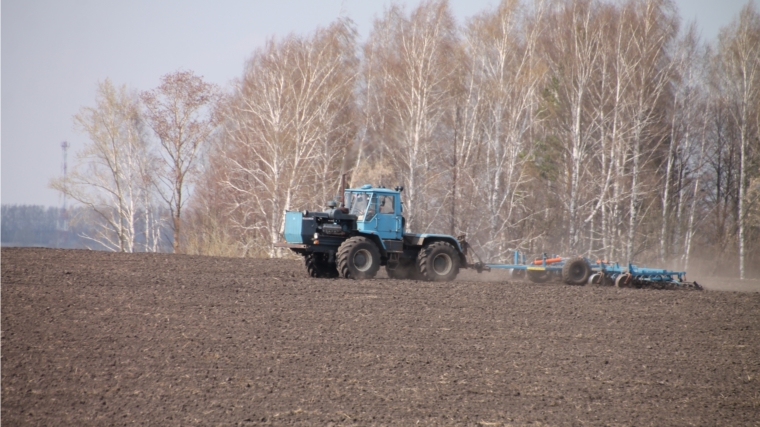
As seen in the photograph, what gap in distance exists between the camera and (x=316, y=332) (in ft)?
32.2

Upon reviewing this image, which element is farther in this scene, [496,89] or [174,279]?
[496,89]

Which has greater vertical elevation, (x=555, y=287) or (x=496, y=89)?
(x=496, y=89)

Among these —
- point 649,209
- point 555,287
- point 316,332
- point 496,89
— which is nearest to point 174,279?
point 316,332

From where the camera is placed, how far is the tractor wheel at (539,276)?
56.9 ft

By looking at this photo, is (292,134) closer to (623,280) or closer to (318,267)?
(318,267)

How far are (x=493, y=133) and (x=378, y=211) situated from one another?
13423 mm

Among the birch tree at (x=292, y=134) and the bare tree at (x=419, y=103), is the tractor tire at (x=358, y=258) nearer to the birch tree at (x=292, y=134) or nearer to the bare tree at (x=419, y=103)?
the birch tree at (x=292, y=134)

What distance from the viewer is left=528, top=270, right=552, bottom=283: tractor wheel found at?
17344 mm

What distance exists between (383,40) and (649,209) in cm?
1401

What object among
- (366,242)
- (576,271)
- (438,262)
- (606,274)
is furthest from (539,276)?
(366,242)

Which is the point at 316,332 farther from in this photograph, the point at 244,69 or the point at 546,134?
the point at 244,69

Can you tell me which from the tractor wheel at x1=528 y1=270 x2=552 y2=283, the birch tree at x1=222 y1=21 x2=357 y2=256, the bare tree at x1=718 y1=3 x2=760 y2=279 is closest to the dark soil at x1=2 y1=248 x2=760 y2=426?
the tractor wheel at x1=528 y1=270 x2=552 y2=283

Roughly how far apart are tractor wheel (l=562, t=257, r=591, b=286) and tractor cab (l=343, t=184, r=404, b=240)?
165 inches

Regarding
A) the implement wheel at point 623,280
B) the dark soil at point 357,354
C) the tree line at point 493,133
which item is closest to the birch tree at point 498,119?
the tree line at point 493,133
